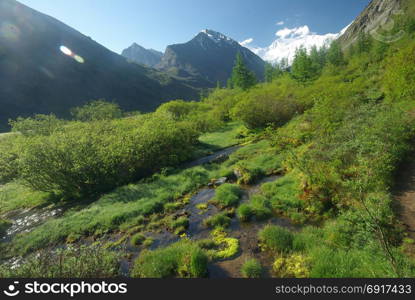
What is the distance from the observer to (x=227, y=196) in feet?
41.8

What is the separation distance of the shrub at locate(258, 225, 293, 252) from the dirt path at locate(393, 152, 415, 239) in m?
4.00

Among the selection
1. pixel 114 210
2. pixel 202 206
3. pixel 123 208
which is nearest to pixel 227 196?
pixel 202 206

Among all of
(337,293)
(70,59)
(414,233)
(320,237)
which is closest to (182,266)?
(337,293)

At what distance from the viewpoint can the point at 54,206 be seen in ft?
53.9

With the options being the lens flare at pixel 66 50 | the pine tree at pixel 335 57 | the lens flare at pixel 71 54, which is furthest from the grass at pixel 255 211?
the lens flare at pixel 66 50

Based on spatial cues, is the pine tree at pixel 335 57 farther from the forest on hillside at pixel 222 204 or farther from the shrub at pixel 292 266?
the shrub at pixel 292 266

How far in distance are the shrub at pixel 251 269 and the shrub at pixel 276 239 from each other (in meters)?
1.22

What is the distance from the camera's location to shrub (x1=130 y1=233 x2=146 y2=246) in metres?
10.0

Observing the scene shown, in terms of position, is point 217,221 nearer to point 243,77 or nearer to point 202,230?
point 202,230

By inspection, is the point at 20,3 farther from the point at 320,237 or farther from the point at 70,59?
the point at 320,237

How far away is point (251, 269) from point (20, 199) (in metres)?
22.6

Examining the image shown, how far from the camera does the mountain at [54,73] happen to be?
386 feet

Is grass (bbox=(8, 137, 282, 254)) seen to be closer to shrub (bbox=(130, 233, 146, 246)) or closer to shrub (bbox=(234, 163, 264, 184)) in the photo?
shrub (bbox=(234, 163, 264, 184))

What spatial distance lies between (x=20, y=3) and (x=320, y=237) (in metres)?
248
